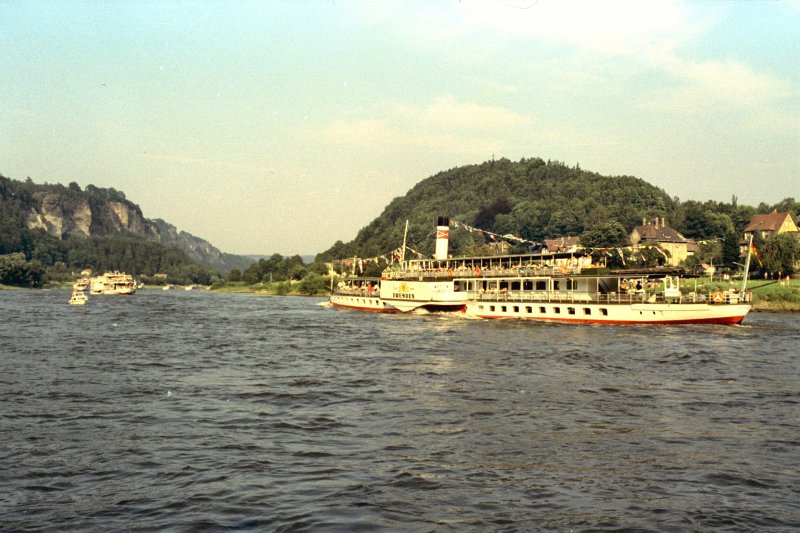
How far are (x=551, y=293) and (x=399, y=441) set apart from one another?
2195 inches

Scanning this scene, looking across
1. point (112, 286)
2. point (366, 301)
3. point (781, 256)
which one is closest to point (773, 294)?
point (781, 256)

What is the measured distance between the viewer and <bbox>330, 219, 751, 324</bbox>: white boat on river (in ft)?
212

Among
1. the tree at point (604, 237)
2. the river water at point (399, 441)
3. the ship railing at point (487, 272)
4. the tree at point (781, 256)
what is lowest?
the river water at point (399, 441)

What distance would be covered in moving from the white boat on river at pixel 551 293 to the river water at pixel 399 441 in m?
21.7

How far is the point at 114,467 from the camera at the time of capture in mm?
17906

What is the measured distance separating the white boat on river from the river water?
71.1 feet

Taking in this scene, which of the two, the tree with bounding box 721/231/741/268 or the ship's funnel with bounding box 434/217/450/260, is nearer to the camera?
the ship's funnel with bounding box 434/217/450/260

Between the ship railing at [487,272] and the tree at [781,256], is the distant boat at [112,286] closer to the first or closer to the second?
the ship railing at [487,272]

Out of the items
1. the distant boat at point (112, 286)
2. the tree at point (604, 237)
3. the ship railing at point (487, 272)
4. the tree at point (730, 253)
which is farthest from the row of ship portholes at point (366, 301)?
the distant boat at point (112, 286)

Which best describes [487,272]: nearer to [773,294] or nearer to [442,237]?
[442,237]

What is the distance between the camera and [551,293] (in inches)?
2923

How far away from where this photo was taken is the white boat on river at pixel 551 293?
6450cm

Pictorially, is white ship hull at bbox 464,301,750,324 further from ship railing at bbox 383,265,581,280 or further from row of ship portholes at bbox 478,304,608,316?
ship railing at bbox 383,265,581,280

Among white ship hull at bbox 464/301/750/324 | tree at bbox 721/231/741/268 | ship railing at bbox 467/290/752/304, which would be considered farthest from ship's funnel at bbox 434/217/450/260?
tree at bbox 721/231/741/268
